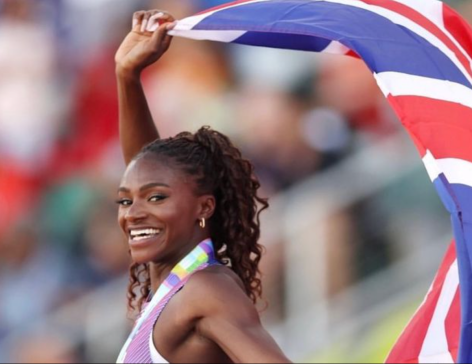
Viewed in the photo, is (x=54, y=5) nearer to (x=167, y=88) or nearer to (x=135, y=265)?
(x=167, y=88)

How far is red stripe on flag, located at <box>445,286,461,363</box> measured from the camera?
375 centimetres

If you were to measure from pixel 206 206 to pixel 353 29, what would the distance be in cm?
61

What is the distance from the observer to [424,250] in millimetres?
5691

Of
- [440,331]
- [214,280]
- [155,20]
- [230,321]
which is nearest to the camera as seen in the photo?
[230,321]

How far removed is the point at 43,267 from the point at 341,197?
166cm

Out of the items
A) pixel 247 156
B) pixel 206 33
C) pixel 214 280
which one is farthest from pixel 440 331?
pixel 247 156

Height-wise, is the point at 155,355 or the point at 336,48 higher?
the point at 336,48

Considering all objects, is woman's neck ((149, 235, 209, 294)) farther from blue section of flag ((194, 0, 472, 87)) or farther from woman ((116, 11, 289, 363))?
blue section of flag ((194, 0, 472, 87))

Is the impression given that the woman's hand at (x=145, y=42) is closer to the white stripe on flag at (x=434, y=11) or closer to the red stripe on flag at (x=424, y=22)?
the red stripe on flag at (x=424, y=22)

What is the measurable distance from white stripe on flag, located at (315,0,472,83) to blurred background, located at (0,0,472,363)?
81.8 inches

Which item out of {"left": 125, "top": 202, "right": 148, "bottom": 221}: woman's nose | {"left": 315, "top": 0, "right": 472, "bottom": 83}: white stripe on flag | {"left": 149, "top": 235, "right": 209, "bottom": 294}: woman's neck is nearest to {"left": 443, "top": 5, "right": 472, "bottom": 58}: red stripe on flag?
{"left": 315, "top": 0, "right": 472, "bottom": 83}: white stripe on flag

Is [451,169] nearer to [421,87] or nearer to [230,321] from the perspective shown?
[421,87]

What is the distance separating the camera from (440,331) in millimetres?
3783

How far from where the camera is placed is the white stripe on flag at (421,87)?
329 centimetres
